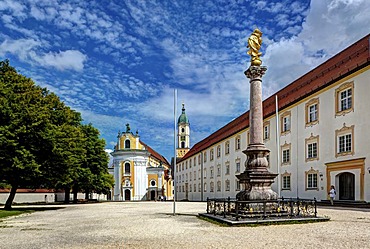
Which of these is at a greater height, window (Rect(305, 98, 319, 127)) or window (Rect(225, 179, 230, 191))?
window (Rect(305, 98, 319, 127))

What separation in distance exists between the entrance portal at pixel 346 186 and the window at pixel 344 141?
1.56 meters

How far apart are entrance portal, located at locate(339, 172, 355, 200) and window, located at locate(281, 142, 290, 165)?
737 centimetres

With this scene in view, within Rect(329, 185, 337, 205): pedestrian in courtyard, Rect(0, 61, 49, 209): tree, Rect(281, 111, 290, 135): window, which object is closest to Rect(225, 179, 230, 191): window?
Rect(281, 111, 290, 135): window

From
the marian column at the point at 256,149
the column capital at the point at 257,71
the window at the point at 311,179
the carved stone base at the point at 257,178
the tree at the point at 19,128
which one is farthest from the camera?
the window at the point at 311,179

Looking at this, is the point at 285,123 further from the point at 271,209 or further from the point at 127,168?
the point at 127,168

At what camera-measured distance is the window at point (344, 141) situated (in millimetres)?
25094

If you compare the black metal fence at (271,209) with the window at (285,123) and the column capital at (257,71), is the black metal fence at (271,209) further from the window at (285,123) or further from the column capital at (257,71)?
the window at (285,123)

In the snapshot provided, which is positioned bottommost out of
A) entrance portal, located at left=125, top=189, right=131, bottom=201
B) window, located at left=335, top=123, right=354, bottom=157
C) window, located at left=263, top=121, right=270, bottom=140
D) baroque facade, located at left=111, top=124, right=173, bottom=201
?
entrance portal, located at left=125, top=189, right=131, bottom=201

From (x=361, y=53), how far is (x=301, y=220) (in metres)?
16.5

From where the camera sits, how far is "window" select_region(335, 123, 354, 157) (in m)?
25.1

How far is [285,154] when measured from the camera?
34250mm

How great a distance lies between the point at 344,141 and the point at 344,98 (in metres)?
3.09

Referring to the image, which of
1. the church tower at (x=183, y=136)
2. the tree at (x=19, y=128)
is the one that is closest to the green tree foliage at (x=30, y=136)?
the tree at (x=19, y=128)

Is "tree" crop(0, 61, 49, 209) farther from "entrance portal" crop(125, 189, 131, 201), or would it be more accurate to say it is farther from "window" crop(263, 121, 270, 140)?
"entrance portal" crop(125, 189, 131, 201)
